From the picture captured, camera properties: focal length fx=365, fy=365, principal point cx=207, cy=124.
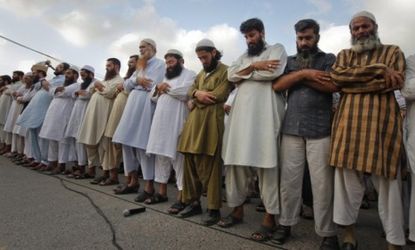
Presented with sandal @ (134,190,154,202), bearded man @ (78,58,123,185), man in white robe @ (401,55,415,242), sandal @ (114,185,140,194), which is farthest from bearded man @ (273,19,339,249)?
bearded man @ (78,58,123,185)

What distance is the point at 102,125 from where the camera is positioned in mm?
5605

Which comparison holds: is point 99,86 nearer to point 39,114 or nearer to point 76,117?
point 76,117

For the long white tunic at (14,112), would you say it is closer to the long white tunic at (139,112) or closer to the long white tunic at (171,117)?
the long white tunic at (139,112)

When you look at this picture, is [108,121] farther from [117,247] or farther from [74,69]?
[117,247]

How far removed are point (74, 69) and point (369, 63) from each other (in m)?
5.41

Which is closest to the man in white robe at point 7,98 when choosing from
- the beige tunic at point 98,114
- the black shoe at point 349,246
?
the beige tunic at point 98,114

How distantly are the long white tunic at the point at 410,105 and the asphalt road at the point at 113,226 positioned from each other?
98 cm

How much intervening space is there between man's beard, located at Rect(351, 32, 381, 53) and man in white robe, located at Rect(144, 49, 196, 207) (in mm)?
2038

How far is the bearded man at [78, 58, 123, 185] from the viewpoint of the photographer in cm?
548

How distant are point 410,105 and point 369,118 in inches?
14.9

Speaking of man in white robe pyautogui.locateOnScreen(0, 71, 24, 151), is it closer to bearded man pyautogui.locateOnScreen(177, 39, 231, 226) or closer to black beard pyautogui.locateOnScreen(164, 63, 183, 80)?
black beard pyautogui.locateOnScreen(164, 63, 183, 80)

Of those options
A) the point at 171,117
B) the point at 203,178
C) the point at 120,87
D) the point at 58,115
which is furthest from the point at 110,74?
the point at 203,178

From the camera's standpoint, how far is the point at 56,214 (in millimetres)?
3842

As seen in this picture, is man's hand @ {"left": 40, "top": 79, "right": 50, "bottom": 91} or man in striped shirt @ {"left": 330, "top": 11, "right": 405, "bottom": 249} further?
man's hand @ {"left": 40, "top": 79, "right": 50, "bottom": 91}
